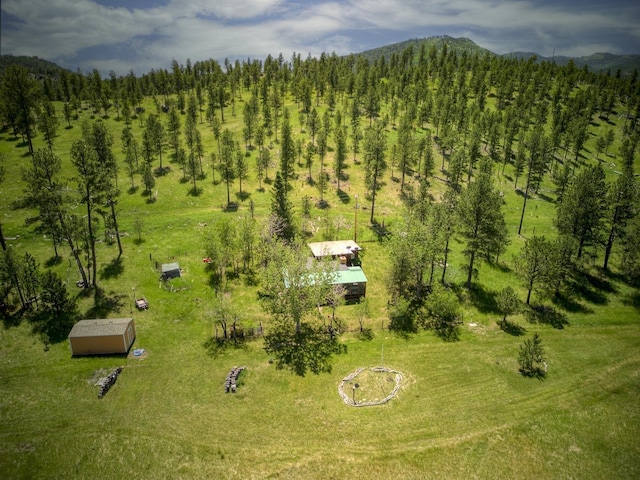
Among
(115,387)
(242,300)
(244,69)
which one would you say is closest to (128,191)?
(242,300)

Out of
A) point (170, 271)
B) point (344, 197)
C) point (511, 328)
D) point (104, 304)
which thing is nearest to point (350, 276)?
point (511, 328)

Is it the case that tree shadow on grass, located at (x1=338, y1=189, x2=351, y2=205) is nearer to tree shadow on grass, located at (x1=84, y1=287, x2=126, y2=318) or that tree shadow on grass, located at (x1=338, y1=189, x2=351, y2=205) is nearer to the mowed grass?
the mowed grass

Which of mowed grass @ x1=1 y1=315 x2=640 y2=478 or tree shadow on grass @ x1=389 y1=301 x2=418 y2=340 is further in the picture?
tree shadow on grass @ x1=389 y1=301 x2=418 y2=340

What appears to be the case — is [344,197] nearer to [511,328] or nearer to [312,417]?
[511,328]

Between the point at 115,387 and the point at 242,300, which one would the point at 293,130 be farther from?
the point at 115,387

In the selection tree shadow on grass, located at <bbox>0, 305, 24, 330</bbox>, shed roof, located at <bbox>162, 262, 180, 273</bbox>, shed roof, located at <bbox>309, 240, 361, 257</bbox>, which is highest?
shed roof, located at <bbox>309, 240, 361, 257</bbox>

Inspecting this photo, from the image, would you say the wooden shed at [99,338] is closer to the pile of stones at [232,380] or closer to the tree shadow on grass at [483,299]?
the pile of stones at [232,380]

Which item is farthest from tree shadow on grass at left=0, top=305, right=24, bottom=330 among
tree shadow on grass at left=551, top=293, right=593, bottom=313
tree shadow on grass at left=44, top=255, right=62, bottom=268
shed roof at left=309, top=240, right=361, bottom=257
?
tree shadow on grass at left=551, top=293, right=593, bottom=313

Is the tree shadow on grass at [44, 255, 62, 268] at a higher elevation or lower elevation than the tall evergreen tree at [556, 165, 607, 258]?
lower
